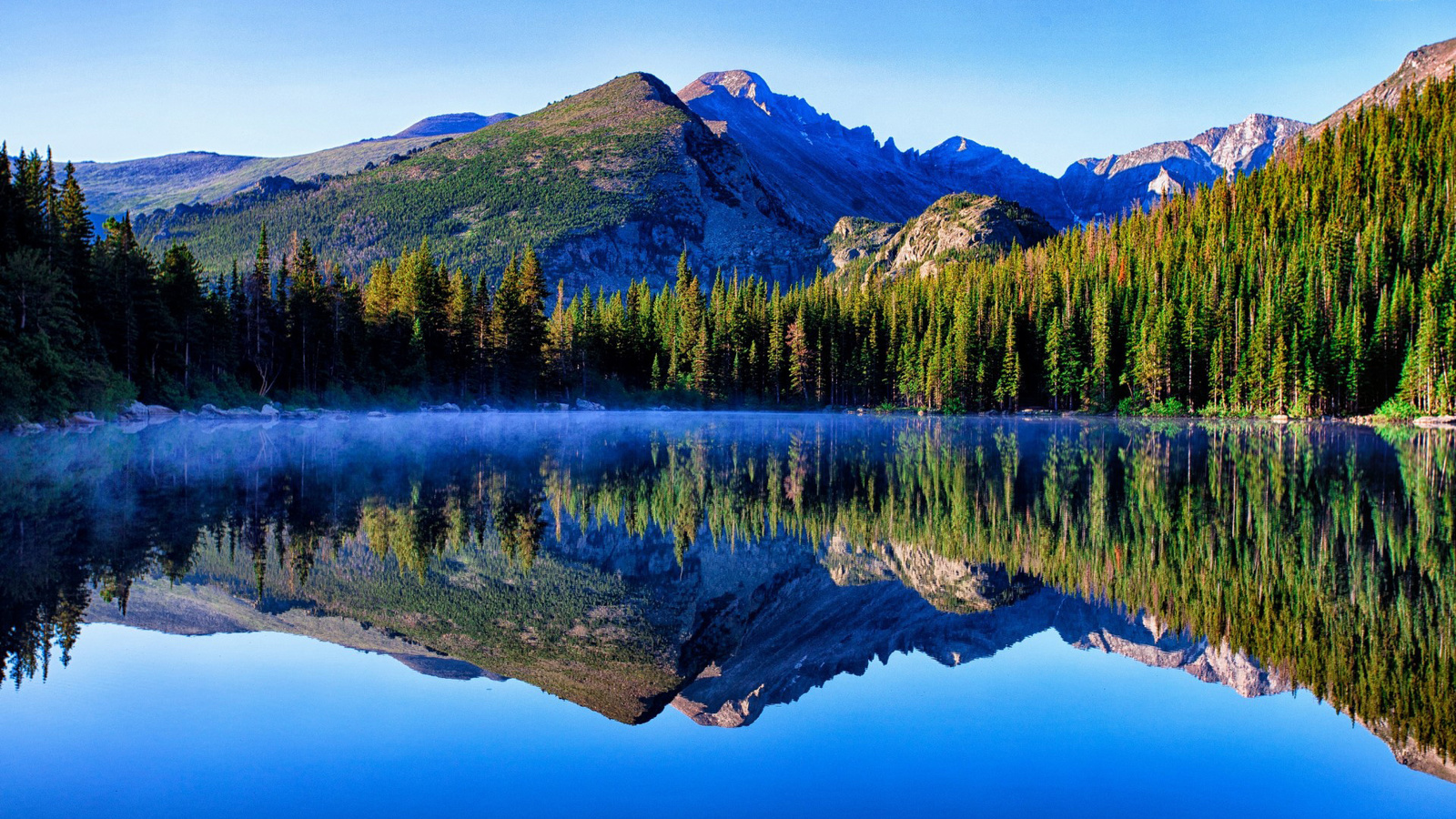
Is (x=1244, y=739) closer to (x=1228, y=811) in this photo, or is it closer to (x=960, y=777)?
(x=1228, y=811)

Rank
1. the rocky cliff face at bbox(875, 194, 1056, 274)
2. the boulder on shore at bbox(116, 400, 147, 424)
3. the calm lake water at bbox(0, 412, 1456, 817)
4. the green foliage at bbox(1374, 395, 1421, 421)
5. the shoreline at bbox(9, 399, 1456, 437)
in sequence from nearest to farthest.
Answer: the calm lake water at bbox(0, 412, 1456, 817) → the shoreline at bbox(9, 399, 1456, 437) → the boulder on shore at bbox(116, 400, 147, 424) → the green foliage at bbox(1374, 395, 1421, 421) → the rocky cliff face at bbox(875, 194, 1056, 274)

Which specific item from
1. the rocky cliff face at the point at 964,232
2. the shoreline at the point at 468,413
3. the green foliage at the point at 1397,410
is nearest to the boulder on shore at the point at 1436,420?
the shoreline at the point at 468,413

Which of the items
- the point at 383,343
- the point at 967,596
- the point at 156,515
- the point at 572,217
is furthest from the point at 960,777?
the point at 572,217

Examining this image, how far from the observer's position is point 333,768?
5.54 meters

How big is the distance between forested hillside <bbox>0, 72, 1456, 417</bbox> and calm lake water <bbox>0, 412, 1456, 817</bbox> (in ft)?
101

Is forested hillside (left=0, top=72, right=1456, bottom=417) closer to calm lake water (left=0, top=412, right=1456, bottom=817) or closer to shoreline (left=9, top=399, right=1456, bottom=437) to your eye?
shoreline (left=9, top=399, right=1456, bottom=437)

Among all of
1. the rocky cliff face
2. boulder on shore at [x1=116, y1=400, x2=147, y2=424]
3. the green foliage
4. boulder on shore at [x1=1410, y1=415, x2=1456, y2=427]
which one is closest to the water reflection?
boulder on shore at [x1=116, y1=400, x2=147, y2=424]

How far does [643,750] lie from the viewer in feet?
20.2

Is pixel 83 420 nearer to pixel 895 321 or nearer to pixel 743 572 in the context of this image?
pixel 743 572

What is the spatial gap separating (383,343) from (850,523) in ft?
214

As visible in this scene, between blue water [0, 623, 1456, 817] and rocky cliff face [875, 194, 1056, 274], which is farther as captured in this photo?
rocky cliff face [875, 194, 1056, 274]

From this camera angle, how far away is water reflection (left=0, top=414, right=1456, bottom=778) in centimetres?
762

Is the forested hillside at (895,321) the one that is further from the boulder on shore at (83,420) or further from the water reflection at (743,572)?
the water reflection at (743,572)

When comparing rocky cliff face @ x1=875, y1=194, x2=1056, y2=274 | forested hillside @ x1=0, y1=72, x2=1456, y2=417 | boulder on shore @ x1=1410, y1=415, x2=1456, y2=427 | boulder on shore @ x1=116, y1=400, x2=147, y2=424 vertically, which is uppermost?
rocky cliff face @ x1=875, y1=194, x2=1056, y2=274
